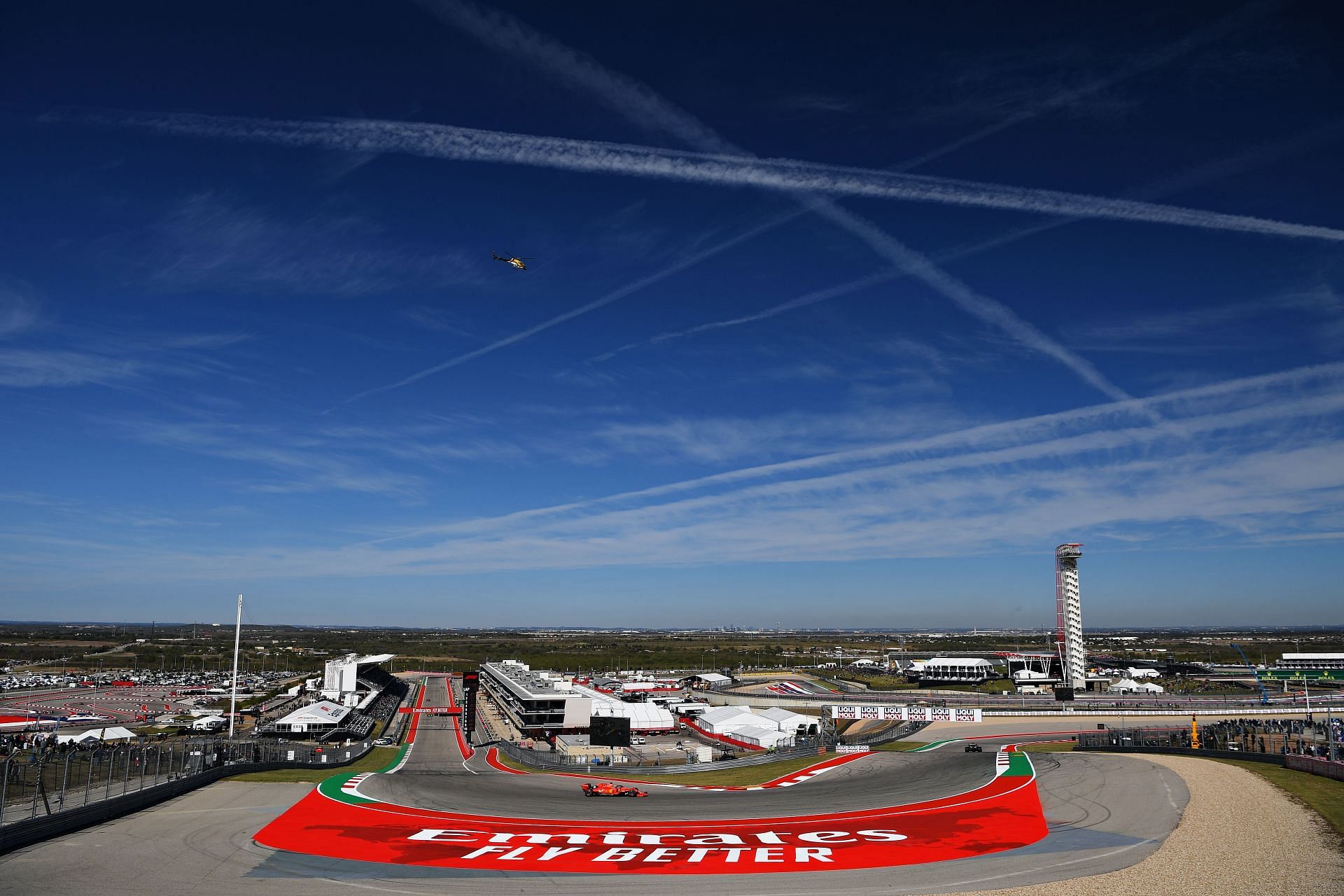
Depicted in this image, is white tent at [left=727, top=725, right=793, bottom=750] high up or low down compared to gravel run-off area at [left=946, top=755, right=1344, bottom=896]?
down

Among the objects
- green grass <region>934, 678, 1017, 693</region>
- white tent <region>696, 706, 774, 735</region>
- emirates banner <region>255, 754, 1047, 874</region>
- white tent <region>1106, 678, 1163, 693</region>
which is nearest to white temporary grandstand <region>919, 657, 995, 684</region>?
green grass <region>934, 678, 1017, 693</region>

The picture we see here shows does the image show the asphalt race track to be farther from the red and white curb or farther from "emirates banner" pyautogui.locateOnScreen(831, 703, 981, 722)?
"emirates banner" pyautogui.locateOnScreen(831, 703, 981, 722)

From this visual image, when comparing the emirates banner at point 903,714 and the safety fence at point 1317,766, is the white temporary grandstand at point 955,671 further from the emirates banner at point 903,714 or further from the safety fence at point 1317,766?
the safety fence at point 1317,766

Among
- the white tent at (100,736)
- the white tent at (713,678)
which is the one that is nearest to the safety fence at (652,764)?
the white tent at (100,736)

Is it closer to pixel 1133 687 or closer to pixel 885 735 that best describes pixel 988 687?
pixel 1133 687

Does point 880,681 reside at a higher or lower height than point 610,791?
lower

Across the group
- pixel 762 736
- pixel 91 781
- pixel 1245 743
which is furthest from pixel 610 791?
pixel 1245 743
